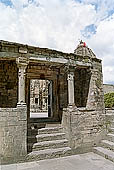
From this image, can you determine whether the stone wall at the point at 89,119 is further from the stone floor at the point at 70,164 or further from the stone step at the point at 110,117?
the stone floor at the point at 70,164

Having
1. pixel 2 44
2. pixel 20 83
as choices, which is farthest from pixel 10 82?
pixel 2 44

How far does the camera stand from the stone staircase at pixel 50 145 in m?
4.56

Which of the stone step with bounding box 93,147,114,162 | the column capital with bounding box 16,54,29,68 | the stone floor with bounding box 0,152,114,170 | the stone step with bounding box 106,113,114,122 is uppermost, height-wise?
the column capital with bounding box 16,54,29,68

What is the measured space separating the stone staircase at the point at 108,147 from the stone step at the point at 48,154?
40.1 inches

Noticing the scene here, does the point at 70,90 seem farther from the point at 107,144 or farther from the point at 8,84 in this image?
the point at 8,84

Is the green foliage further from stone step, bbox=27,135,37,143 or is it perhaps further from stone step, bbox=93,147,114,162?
stone step, bbox=27,135,37,143

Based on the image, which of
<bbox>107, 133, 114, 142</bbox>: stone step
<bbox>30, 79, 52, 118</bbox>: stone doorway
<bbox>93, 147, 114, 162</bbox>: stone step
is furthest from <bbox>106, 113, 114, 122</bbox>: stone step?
<bbox>30, 79, 52, 118</bbox>: stone doorway

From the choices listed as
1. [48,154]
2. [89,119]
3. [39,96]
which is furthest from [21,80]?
[39,96]

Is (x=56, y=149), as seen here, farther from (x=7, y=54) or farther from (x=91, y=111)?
(x=7, y=54)

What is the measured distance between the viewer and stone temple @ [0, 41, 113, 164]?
171 inches

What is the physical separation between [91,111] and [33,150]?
2.53 metres

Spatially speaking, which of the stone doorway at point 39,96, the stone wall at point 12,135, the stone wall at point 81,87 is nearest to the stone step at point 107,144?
the stone wall at point 81,87

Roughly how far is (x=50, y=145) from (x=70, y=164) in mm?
966

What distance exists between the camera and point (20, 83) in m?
4.71
